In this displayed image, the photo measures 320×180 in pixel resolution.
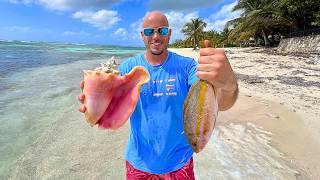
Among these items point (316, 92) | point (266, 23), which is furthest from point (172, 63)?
point (266, 23)

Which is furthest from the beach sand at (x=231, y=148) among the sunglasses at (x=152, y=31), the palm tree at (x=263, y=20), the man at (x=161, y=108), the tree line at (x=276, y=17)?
the palm tree at (x=263, y=20)

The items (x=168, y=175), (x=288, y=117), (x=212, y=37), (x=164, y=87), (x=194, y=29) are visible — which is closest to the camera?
(x=164, y=87)

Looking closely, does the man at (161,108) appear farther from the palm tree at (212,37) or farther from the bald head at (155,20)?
the palm tree at (212,37)

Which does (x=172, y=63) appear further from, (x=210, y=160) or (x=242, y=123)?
(x=242, y=123)

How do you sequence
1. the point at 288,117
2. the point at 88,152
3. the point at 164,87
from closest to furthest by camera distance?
the point at 164,87 < the point at 88,152 < the point at 288,117

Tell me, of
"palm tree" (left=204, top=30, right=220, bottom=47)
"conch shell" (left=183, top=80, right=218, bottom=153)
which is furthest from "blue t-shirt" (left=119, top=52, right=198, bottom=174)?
"conch shell" (left=183, top=80, right=218, bottom=153)

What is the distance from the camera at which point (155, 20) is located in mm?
2701

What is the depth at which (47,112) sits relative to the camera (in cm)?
1027

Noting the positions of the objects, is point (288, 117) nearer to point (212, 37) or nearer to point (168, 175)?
point (212, 37)

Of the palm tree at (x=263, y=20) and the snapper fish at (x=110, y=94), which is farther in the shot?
the palm tree at (x=263, y=20)

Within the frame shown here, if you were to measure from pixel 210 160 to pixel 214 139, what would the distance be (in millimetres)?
1131

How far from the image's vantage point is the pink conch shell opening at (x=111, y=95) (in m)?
1.87

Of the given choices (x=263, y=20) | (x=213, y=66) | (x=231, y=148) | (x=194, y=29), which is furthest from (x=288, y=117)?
(x=194, y=29)

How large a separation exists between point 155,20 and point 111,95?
3.22 ft
